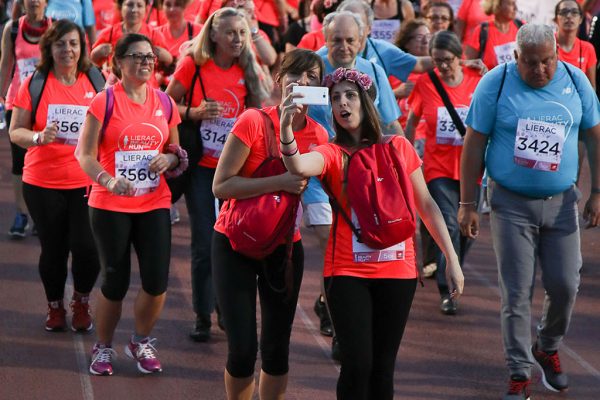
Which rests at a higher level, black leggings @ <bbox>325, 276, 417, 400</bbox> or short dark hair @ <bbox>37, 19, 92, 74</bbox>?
short dark hair @ <bbox>37, 19, 92, 74</bbox>

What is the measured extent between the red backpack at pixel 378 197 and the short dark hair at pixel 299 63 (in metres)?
0.54

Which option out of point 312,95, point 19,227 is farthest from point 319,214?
point 19,227

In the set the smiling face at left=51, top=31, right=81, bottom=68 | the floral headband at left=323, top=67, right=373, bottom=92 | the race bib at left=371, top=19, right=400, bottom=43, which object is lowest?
the race bib at left=371, top=19, right=400, bottom=43

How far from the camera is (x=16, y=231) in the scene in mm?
10688

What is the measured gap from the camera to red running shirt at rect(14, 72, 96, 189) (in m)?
7.73

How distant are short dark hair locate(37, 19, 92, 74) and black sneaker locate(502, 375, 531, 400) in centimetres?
333

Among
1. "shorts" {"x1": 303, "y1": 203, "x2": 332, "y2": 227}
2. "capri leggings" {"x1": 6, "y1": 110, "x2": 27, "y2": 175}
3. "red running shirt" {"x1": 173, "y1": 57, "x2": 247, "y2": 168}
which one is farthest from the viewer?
"capri leggings" {"x1": 6, "y1": 110, "x2": 27, "y2": 175}

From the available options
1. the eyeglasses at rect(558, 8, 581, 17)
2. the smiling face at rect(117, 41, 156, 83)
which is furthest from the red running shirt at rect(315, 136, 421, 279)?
the eyeglasses at rect(558, 8, 581, 17)

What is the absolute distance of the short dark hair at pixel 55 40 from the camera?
7.61 m

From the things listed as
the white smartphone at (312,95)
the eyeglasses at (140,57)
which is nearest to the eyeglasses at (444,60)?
the eyeglasses at (140,57)

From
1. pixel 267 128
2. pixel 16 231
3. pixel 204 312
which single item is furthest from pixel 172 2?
pixel 267 128

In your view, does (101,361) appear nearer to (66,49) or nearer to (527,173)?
(66,49)

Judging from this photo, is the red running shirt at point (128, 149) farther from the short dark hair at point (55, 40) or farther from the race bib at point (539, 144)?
the race bib at point (539, 144)

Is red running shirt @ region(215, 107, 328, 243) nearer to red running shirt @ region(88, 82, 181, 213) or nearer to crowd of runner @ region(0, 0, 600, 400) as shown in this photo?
crowd of runner @ region(0, 0, 600, 400)
